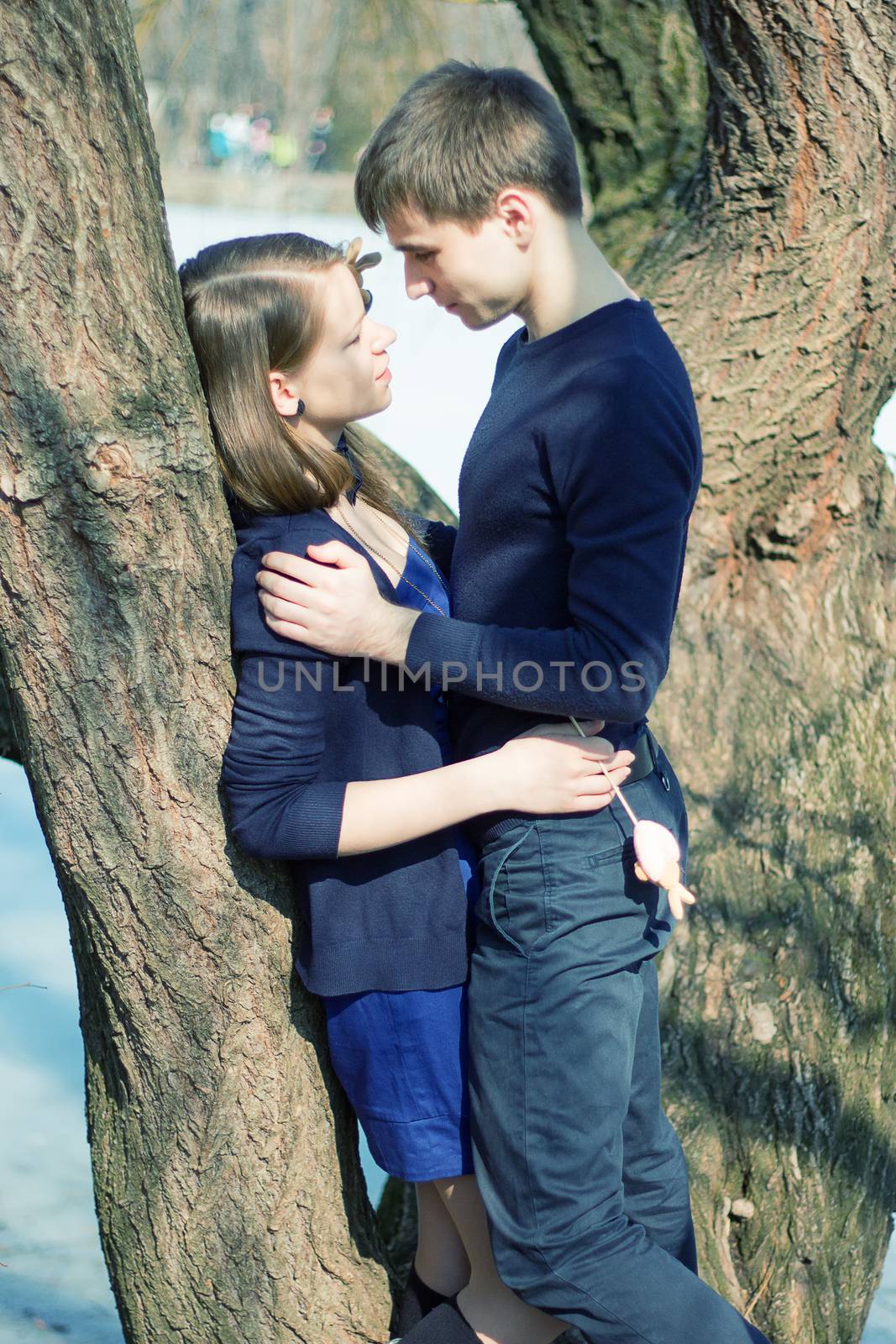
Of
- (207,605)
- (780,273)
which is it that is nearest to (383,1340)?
(207,605)

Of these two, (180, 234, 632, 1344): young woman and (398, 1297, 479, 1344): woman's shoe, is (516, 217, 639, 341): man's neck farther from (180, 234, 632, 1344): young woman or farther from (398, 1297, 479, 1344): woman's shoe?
(398, 1297, 479, 1344): woman's shoe

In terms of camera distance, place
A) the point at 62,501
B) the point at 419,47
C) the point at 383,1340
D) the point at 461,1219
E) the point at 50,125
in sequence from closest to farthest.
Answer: the point at 50,125, the point at 62,501, the point at 461,1219, the point at 383,1340, the point at 419,47

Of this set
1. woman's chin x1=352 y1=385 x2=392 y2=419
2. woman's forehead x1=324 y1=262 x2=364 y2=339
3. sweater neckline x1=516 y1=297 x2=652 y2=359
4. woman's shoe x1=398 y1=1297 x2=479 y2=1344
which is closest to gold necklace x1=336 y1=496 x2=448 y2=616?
woman's chin x1=352 y1=385 x2=392 y2=419

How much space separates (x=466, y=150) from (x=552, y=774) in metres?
0.80

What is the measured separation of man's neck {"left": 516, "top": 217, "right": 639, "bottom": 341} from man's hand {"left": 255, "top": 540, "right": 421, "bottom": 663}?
0.41 m

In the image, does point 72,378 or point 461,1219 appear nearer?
point 72,378

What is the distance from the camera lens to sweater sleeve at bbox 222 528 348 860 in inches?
60.4

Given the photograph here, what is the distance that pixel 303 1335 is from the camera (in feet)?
5.95

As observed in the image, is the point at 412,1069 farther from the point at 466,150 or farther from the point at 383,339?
the point at 466,150

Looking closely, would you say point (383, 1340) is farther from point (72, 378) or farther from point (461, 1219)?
point (72, 378)

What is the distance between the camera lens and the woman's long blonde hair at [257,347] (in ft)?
5.27

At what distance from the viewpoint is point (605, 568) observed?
1.46 meters

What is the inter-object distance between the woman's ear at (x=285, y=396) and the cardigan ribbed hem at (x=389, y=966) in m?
0.70

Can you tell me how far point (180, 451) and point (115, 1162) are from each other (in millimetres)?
1020
